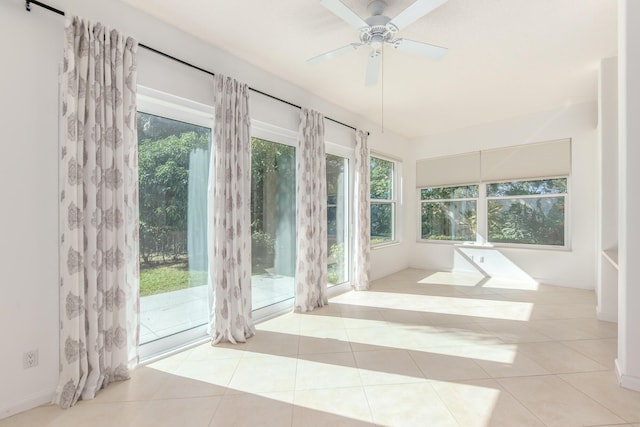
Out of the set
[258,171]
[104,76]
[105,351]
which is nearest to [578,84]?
[258,171]

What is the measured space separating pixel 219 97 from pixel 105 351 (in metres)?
2.26

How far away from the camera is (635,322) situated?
209 cm

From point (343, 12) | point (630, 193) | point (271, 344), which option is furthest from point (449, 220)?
point (343, 12)

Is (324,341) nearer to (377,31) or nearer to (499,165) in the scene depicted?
(377,31)

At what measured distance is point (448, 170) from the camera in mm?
6148

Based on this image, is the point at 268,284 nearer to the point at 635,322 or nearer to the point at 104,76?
the point at 104,76

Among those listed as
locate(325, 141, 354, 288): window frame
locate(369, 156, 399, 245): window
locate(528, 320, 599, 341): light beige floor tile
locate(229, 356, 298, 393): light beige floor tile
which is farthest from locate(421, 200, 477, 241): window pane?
locate(229, 356, 298, 393): light beige floor tile

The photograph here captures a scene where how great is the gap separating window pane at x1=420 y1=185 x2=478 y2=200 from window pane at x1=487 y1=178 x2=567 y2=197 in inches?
11.8

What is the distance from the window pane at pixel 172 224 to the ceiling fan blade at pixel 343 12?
1.68 metres

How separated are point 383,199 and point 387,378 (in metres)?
4.07

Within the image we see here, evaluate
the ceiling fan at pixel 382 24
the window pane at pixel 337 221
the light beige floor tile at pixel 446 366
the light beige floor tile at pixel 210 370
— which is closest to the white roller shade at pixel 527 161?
the window pane at pixel 337 221

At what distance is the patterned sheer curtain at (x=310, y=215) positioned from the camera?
3.82 metres

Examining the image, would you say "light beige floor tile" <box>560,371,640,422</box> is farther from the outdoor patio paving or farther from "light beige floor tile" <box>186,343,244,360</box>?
the outdoor patio paving

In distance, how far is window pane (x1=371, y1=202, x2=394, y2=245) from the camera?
567 cm
